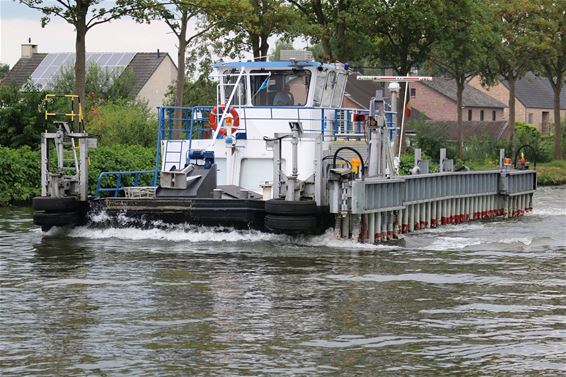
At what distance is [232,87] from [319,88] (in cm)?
202

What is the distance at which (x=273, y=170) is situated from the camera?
80.2 ft

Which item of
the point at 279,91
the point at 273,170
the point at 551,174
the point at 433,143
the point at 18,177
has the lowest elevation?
the point at 551,174

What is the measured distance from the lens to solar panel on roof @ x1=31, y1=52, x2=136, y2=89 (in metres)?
85.2

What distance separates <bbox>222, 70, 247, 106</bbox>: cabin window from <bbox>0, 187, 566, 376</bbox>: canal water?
394cm

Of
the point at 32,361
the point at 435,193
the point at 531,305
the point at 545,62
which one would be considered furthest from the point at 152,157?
the point at 545,62

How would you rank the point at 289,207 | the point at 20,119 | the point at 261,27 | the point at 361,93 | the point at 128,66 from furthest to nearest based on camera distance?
the point at 361,93, the point at 128,66, the point at 261,27, the point at 20,119, the point at 289,207

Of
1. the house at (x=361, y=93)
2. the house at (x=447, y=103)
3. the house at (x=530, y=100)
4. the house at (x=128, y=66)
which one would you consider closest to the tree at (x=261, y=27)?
the house at (x=128, y=66)

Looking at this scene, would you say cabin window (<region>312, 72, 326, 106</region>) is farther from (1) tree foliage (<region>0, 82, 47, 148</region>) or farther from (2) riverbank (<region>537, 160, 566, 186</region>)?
(2) riverbank (<region>537, 160, 566, 186</region>)

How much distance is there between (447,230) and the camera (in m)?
30.5

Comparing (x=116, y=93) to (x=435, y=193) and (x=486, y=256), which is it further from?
(x=486, y=256)

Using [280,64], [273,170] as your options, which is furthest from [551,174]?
[273,170]

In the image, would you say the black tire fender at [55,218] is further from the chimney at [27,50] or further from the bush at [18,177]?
the chimney at [27,50]

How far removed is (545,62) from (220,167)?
155 feet

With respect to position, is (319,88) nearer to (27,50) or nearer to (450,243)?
(450,243)
